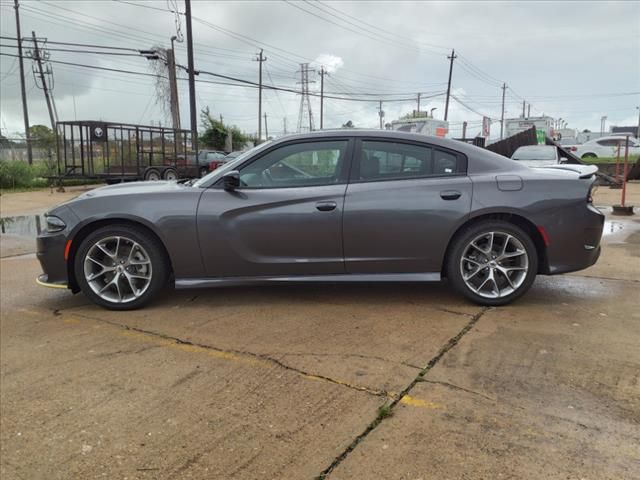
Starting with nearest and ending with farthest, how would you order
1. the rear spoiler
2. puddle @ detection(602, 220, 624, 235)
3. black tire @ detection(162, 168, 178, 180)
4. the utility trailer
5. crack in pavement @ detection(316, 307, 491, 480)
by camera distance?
crack in pavement @ detection(316, 307, 491, 480), the rear spoiler, puddle @ detection(602, 220, 624, 235), the utility trailer, black tire @ detection(162, 168, 178, 180)

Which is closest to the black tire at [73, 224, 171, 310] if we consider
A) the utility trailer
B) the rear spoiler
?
the rear spoiler

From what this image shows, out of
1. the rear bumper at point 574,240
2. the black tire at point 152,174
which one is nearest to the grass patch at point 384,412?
the rear bumper at point 574,240

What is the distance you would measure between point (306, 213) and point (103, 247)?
172 centimetres

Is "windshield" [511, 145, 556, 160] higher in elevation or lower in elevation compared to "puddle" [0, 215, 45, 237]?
higher

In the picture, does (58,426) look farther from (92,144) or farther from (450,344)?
(92,144)

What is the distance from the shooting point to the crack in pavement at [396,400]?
7.43ft

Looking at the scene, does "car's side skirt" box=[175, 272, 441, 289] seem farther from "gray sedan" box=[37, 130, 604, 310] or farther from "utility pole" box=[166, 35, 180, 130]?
"utility pole" box=[166, 35, 180, 130]

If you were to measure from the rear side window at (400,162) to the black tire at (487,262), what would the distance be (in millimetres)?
526

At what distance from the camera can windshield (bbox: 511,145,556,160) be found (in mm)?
→ 14086

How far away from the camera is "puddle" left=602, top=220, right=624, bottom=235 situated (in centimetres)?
788

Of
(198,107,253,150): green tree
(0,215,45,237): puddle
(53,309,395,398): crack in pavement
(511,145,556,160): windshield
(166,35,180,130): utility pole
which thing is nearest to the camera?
(53,309,395,398): crack in pavement

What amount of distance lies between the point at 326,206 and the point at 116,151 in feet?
56.5

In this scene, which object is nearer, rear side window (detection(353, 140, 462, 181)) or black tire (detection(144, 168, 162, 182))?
rear side window (detection(353, 140, 462, 181))

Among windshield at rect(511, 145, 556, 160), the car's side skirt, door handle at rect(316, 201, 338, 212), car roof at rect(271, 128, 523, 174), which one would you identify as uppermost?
windshield at rect(511, 145, 556, 160)
